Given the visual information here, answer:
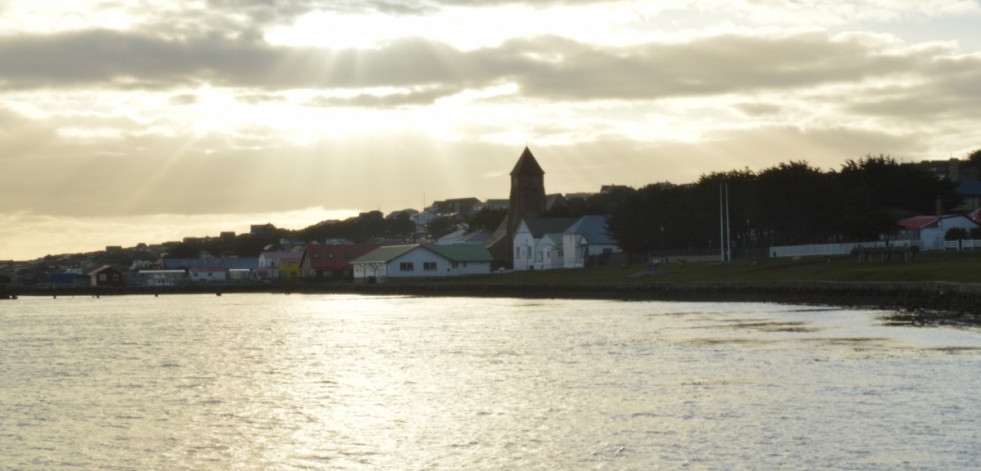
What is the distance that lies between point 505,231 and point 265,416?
151102 millimetres

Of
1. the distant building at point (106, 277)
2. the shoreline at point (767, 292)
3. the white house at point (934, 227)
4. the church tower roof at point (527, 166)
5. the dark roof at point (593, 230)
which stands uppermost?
the church tower roof at point (527, 166)

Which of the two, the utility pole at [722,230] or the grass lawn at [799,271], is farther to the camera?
the utility pole at [722,230]

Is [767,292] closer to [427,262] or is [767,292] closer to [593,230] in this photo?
[593,230]

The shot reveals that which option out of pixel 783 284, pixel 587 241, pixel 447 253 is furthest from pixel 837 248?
pixel 447 253

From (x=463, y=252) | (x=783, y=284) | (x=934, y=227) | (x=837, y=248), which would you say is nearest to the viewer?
(x=783, y=284)

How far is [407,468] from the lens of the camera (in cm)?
2066

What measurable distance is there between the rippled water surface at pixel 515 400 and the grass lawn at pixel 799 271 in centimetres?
1906

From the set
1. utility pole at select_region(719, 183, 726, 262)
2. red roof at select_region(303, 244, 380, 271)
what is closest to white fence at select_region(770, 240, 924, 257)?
utility pole at select_region(719, 183, 726, 262)

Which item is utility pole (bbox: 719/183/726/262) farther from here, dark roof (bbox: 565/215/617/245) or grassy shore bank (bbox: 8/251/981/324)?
dark roof (bbox: 565/215/617/245)

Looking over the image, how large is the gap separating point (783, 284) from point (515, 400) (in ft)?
174

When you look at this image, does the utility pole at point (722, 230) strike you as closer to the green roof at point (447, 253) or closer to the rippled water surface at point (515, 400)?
the green roof at point (447, 253)

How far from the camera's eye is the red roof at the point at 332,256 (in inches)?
7219

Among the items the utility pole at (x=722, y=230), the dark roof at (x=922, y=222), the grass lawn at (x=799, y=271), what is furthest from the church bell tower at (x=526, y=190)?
→ the dark roof at (x=922, y=222)

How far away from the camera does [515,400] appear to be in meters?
28.9
